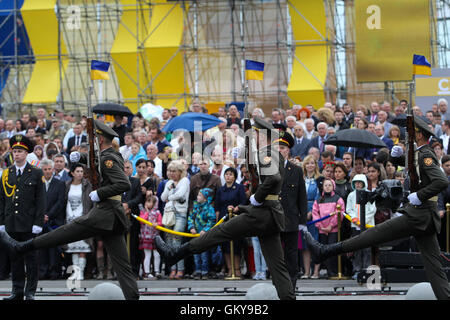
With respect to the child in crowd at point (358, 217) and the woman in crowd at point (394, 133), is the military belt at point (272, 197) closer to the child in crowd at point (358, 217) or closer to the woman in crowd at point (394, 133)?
the child in crowd at point (358, 217)

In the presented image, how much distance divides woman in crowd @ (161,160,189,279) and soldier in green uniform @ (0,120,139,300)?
4376 millimetres

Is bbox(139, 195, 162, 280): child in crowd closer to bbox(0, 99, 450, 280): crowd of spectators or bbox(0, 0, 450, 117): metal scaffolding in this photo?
bbox(0, 99, 450, 280): crowd of spectators

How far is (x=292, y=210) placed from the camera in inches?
463

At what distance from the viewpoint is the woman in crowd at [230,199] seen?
1370 cm

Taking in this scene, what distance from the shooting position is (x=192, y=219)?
14.0 m

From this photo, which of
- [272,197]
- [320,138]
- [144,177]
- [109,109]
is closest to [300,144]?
[320,138]

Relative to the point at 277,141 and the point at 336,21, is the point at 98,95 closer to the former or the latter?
the point at 336,21

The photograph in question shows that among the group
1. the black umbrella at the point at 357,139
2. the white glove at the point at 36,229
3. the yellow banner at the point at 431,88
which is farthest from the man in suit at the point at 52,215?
the yellow banner at the point at 431,88

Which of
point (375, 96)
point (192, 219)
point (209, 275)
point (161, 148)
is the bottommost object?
point (209, 275)

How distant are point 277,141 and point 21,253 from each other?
3114 millimetres

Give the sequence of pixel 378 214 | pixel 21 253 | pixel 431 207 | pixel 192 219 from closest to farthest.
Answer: pixel 431 207
pixel 21 253
pixel 378 214
pixel 192 219

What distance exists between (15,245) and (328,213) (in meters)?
5.28

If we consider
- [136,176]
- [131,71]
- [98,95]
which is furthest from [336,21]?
[136,176]

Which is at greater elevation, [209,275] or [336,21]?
[336,21]
